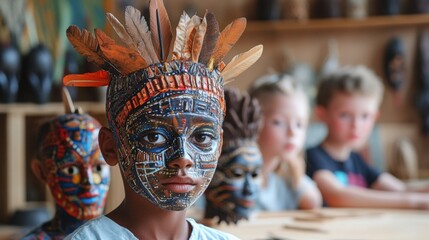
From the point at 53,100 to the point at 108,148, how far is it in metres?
2.78

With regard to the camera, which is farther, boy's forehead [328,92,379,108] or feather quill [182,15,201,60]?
boy's forehead [328,92,379,108]

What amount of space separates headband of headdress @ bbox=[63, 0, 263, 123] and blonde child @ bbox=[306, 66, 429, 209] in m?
1.69

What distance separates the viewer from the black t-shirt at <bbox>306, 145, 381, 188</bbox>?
10.3ft

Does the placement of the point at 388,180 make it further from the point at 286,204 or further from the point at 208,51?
the point at 208,51

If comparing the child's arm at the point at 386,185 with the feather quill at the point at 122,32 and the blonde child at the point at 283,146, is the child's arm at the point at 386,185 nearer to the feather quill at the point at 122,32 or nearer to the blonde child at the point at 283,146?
the blonde child at the point at 283,146

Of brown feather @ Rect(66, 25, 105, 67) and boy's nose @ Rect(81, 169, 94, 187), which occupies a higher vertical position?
brown feather @ Rect(66, 25, 105, 67)

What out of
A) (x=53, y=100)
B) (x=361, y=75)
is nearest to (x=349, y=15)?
(x=361, y=75)

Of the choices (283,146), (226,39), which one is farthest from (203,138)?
(283,146)

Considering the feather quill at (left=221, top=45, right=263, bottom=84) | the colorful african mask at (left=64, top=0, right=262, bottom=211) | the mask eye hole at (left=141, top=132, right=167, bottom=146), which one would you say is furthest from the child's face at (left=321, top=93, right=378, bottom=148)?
the mask eye hole at (left=141, top=132, right=167, bottom=146)

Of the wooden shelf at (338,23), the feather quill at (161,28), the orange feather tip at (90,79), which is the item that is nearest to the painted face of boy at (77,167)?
the orange feather tip at (90,79)

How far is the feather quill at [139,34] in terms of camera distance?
1.26m

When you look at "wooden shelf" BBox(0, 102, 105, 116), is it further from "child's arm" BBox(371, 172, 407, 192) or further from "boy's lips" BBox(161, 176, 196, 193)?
"boy's lips" BBox(161, 176, 196, 193)

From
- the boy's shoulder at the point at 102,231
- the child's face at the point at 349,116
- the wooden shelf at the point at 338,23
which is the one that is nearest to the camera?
the boy's shoulder at the point at 102,231

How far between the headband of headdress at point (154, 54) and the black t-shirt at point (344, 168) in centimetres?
185
